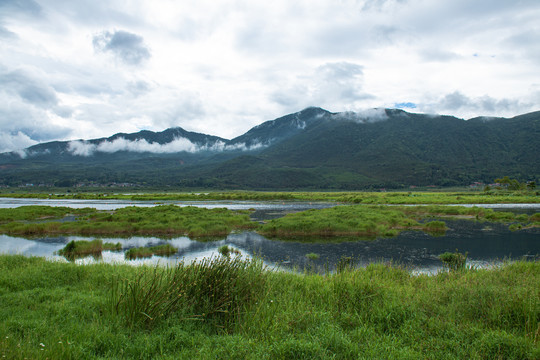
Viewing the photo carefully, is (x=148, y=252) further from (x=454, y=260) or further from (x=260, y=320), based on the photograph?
(x=454, y=260)

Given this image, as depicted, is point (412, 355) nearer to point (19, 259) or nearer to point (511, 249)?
point (19, 259)

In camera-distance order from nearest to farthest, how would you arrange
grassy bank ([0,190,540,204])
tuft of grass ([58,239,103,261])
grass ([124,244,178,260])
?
tuft of grass ([58,239,103,261]) → grass ([124,244,178,260]) → grassy bank ([0,190,540,204])

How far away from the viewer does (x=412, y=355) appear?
609 cm

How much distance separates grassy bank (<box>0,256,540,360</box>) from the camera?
6383 mm

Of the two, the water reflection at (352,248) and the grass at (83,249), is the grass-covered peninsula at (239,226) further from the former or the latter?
the grass at (83,249)

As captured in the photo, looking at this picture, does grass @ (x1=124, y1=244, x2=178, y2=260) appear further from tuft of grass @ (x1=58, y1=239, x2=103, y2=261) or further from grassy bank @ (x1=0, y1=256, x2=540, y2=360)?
grassy bank @ (x1=0, y1=256, x2=540, y2=360)

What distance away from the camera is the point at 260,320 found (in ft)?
26.9

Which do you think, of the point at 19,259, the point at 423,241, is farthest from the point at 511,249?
the point at 19,259

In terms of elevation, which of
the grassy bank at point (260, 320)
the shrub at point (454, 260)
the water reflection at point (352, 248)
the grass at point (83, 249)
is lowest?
the water reflection at point (352, 248)

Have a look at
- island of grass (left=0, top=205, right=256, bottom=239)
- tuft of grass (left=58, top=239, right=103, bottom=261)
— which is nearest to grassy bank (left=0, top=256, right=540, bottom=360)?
tuft of grass (left=58, top=239, right=103, bottom=261)

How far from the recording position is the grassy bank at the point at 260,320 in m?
6.38

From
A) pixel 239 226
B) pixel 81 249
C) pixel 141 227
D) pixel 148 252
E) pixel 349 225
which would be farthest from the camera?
pixel 239 226

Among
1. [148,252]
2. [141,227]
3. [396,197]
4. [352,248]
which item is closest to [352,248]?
[352,248]

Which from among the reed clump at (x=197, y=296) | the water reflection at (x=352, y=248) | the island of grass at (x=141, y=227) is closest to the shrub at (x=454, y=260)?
the water reflection at (x=352, y=248)
